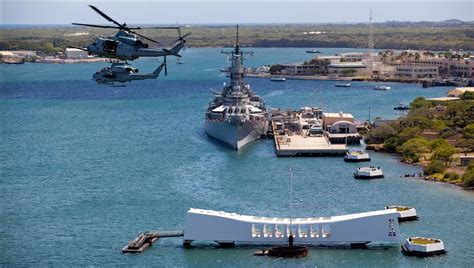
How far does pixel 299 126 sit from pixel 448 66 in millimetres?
39632

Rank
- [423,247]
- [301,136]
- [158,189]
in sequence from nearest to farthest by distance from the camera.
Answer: [423,247] < [158,189] < [301,136]

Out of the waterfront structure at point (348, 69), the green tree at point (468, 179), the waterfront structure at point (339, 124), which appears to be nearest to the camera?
the green tree at point (468, 179)

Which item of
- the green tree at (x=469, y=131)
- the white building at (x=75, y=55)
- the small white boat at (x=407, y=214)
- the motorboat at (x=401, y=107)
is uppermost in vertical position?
the green tree at (x=469, y=131)

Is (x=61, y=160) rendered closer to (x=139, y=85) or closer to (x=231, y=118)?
(x=231, y=118)

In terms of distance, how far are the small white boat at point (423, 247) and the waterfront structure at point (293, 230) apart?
581 millimetres

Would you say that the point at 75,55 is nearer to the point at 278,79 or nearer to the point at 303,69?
the point at 303,69

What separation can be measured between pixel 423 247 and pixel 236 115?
2323 cm

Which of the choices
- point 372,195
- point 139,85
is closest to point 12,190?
point 372,195

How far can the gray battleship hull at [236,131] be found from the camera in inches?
1845

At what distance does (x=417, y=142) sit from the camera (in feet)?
141

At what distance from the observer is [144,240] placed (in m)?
27.6

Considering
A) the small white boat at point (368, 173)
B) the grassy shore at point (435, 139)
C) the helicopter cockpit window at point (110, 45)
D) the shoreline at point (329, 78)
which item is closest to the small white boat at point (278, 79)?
the shoreline at point (329, 78)

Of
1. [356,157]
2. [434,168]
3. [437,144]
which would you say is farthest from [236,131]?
[434,168]

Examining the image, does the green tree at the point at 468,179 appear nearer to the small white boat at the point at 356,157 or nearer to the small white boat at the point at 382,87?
the small white boat at the point at 356,157
